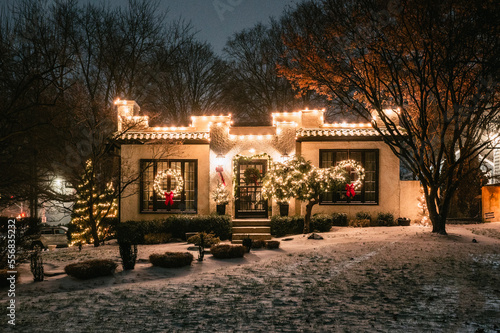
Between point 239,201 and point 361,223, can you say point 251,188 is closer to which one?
point 239,201

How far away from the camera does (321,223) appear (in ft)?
48.2

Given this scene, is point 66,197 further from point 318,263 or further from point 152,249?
point 318,263

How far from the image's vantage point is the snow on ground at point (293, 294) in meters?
5.16

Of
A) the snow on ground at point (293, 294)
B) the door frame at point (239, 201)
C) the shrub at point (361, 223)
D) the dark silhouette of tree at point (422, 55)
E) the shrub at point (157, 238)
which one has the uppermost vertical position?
the dark silhouette of tree at point (422, 55)

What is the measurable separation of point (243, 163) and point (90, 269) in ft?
30.3

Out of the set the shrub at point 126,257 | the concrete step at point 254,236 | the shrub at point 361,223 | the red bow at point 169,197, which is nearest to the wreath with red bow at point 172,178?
the red bow at point 169,197

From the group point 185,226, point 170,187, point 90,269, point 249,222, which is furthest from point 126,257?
point 170,187

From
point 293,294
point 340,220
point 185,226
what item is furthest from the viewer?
point 340,220

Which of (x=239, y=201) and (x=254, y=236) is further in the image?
(x=239, y=201)

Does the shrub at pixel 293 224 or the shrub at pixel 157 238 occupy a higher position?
the shrub at pixel 293 224

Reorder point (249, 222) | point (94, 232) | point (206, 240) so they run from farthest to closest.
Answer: point (249, 222) → point (94, 232) → point (206, 240)

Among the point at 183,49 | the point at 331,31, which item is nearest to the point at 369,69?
the point at 331,31

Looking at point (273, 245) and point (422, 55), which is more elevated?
point (422, 55)

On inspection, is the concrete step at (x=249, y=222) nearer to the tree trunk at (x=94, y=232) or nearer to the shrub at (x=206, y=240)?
the shrub at (x=206, y=240)
